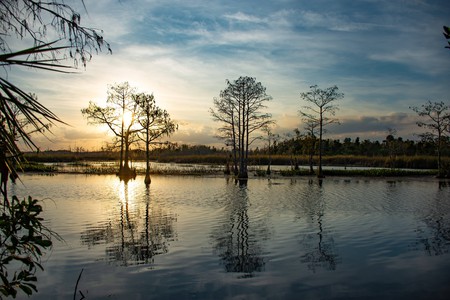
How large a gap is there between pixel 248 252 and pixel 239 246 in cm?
82

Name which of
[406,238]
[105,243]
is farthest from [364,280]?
[105,243]

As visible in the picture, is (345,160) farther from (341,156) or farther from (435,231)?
(435,231)

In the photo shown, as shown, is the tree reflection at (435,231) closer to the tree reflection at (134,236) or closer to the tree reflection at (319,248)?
the tree reflection at (319,248)

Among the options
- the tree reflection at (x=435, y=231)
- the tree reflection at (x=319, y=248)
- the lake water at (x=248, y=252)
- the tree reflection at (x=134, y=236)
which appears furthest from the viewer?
the tree reflection at (x=435, y=231)

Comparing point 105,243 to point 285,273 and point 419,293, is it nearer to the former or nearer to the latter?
point 285,273

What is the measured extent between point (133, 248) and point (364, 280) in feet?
22.8

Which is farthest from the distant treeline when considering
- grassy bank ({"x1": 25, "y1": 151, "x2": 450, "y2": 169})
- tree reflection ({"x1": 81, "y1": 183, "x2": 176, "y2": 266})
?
tree reflection ({"x1": 81, "y1": 183, "x2": 176, "y2": 266})

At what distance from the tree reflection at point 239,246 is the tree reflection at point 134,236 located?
186cm

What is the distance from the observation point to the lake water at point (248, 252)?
8328 millimetres

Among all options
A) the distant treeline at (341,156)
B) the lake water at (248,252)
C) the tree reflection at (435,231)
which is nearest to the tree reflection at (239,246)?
the lake water at (248,252)

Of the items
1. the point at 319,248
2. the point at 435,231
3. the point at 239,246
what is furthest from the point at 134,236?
the point at 435,231

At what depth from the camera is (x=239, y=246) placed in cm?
1238

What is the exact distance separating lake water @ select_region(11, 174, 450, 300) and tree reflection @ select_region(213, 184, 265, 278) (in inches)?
1.2

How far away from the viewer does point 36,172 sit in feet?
181
